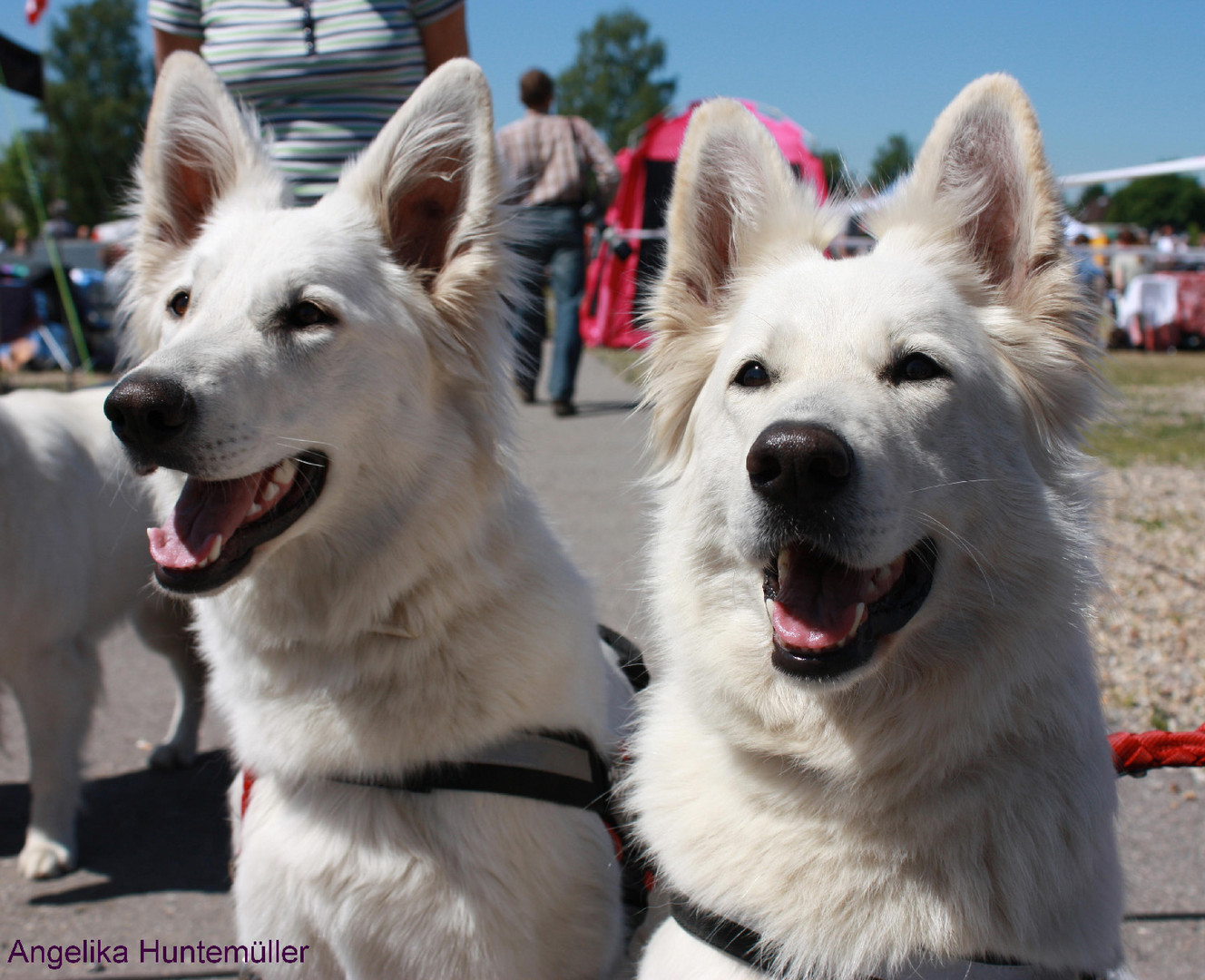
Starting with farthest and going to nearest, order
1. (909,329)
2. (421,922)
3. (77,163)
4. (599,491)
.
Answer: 1. (77,163)
2. (599,491)
3. (421,922)
4. (909,329)

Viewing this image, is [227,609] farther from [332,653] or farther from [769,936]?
[769,936]

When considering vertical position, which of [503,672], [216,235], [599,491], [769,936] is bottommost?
[599,491]

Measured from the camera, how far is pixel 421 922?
2.17 m

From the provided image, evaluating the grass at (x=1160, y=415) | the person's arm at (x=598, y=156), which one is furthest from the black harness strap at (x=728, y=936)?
the person's arm at (x=598, y=156)

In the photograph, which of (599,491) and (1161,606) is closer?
(1161,606)

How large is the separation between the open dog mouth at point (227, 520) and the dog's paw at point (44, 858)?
1699 mm

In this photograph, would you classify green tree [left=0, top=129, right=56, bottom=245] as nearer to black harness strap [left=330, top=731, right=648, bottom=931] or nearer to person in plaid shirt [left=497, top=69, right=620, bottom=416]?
person in plaid shirt [left=497, top=69, right=620, bottom=416]

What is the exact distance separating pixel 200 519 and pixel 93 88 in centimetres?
7617

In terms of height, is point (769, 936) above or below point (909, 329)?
below

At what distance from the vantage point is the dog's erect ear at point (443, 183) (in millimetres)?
2529

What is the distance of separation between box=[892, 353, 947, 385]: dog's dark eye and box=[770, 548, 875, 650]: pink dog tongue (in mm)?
440

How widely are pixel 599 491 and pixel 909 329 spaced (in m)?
5.84

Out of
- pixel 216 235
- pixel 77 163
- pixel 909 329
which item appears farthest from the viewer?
pixel 77 163

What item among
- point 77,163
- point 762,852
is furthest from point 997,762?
point 77,163
